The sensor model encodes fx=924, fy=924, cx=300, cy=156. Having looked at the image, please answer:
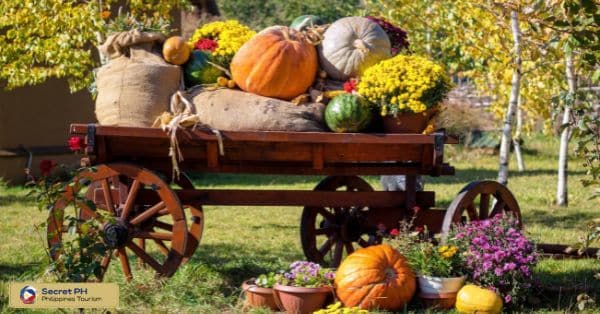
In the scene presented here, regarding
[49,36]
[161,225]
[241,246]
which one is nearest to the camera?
[161,225]

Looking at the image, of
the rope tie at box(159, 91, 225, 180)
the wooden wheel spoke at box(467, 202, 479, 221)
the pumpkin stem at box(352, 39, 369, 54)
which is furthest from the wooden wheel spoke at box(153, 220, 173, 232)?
the wooden wheel spoke at box(467, 202, 479, 221)

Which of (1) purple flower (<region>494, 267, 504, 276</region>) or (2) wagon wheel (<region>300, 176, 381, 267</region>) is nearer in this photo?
(1) purple flower (<region>494, 267, 504, 276</region>)

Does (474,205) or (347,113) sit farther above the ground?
(347,113)

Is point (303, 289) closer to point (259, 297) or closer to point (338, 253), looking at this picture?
point (259, 297)

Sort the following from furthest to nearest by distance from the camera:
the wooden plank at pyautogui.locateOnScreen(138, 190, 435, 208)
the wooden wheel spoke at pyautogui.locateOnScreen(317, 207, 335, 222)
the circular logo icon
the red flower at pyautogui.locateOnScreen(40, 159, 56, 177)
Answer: the wooden wheel spoke at pyautogui.locateOnScreen(317, 207, 335, 222), the wooden plank at pyautogui.locateOnScreen(138, 190, 435, 208), the circular logo icon, the red flower at pyautogui.locateOnScreen(40, 159, 56, 177)

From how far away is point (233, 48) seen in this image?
22.2 feet

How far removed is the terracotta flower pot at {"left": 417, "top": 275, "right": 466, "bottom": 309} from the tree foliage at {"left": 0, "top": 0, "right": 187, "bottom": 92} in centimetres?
541

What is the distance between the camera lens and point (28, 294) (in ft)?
17.6

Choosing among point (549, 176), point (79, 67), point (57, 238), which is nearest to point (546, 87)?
point (549, 176)

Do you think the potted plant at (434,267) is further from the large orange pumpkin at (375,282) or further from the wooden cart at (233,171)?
the wooden cart at (233,171)

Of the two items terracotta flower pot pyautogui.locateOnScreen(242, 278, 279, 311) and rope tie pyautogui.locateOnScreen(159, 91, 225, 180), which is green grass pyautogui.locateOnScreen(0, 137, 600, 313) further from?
rope tie pyautogui.locateOnScreen(159, 91, 225, 180)

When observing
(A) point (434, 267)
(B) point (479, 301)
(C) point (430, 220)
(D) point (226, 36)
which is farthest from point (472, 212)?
(D) point (226, 36)

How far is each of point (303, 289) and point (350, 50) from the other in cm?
183

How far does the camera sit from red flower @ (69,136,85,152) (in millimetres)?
6023
